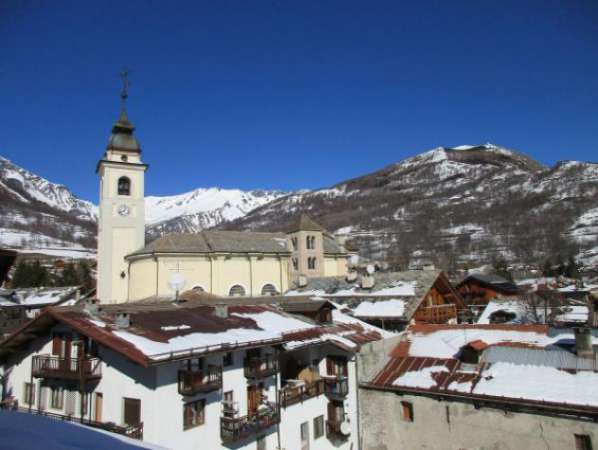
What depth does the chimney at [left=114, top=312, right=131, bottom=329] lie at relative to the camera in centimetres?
1572

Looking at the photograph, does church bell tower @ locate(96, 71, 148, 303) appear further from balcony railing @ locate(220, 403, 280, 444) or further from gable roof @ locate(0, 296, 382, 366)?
balcony railing @ locate(220, 403, 280, 444)

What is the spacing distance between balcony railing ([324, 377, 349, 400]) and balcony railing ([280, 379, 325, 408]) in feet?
0.94

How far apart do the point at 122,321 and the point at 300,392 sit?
797cm

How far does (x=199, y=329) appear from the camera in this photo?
16906 mm

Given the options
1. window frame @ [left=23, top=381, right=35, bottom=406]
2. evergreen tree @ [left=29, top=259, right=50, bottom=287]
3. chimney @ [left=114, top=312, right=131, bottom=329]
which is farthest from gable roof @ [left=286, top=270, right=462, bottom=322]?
evergreen tree @ [left=29, top=259, right=50, bottom=287]

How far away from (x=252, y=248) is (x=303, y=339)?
102ft

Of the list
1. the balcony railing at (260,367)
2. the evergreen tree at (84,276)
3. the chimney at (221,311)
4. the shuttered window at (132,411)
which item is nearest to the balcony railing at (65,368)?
the shuttered window at (132,411)

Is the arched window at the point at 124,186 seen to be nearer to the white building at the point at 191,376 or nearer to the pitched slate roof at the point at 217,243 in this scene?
the pitched slate roof at the point at 217,243

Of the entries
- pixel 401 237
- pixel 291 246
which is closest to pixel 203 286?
pixel 291 246

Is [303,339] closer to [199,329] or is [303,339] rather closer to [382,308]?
[199,329]

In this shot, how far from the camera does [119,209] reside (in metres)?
48.9

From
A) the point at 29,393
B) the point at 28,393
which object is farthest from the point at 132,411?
the point at 28,393

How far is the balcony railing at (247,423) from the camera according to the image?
50.4 ft

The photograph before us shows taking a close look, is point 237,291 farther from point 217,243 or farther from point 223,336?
point 223,336
